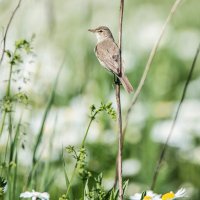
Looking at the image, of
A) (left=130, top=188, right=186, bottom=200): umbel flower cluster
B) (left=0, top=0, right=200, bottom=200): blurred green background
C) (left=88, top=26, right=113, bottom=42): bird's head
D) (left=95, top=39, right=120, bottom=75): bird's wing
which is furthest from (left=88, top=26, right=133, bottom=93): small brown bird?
(left=0, top=0, right=200, bottom=200): blurred green background

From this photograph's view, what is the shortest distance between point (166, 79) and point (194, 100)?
211 millimetres

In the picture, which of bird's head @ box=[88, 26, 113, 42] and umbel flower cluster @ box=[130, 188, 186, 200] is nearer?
umbel flower cluster @ box=[130, 188, 186, 200]

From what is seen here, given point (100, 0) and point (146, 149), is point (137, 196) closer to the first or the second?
point (146, 149)

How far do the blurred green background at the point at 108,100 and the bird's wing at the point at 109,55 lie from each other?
0.41 metres

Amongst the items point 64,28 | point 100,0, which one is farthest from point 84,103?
point 100,0

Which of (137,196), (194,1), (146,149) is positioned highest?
(194,1)

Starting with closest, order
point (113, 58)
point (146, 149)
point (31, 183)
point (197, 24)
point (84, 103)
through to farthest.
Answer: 1. point (113, 58)
2. point (31, 183)
3. point (146, 149)
4. point (84, 103)
5. point (197, 24)

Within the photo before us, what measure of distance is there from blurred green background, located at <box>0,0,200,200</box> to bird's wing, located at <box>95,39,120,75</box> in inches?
16.0

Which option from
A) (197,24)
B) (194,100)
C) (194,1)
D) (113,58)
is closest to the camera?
(113,58)

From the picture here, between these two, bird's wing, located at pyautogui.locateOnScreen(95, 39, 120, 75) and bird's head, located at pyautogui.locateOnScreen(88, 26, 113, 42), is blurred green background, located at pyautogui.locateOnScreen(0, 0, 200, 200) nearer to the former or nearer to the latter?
bird's head, located at pyautogui.locateOnScreen(88, 26, 113, 42)

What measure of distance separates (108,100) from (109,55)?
164 centimetres

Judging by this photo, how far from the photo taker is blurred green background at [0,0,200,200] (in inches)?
135

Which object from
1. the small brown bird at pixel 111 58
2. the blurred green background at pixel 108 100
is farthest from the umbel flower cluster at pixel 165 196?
the blurred green background at pixel 108 100

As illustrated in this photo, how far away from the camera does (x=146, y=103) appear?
401 cm
